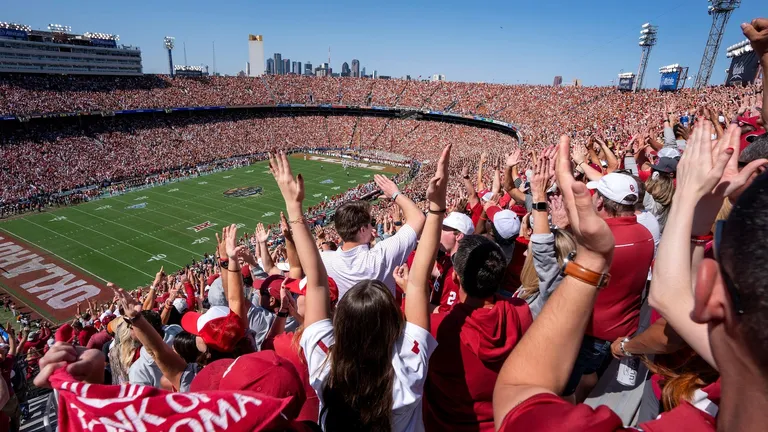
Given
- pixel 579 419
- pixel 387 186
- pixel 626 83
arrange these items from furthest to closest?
pixel 626 83
pixel 387 186
pixel 579 419

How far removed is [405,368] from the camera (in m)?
2.16

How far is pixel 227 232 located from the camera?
4531mm

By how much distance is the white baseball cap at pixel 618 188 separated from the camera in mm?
3473

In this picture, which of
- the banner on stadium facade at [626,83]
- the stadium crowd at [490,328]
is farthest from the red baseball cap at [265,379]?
the banner on stadium facade at [626,83]

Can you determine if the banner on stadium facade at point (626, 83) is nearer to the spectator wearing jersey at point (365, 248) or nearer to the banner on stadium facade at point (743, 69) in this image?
the banner on stadium facade at point (743, 69)

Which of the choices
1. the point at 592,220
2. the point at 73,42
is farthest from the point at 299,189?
the point at 73,42

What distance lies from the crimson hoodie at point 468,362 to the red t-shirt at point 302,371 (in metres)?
0.71

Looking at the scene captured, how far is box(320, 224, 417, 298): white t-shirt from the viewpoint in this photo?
12.4ft

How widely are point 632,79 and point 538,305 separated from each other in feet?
162

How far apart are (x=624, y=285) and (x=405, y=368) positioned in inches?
79.9

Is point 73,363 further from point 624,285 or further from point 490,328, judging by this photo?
point 624,285

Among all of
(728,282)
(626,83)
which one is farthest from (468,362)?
(626,83)

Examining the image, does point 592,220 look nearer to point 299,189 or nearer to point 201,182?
point 299,189

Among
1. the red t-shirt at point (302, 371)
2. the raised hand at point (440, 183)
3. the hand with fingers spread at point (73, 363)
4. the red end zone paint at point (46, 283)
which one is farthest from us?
the red end zone paint at point (46, 283)
